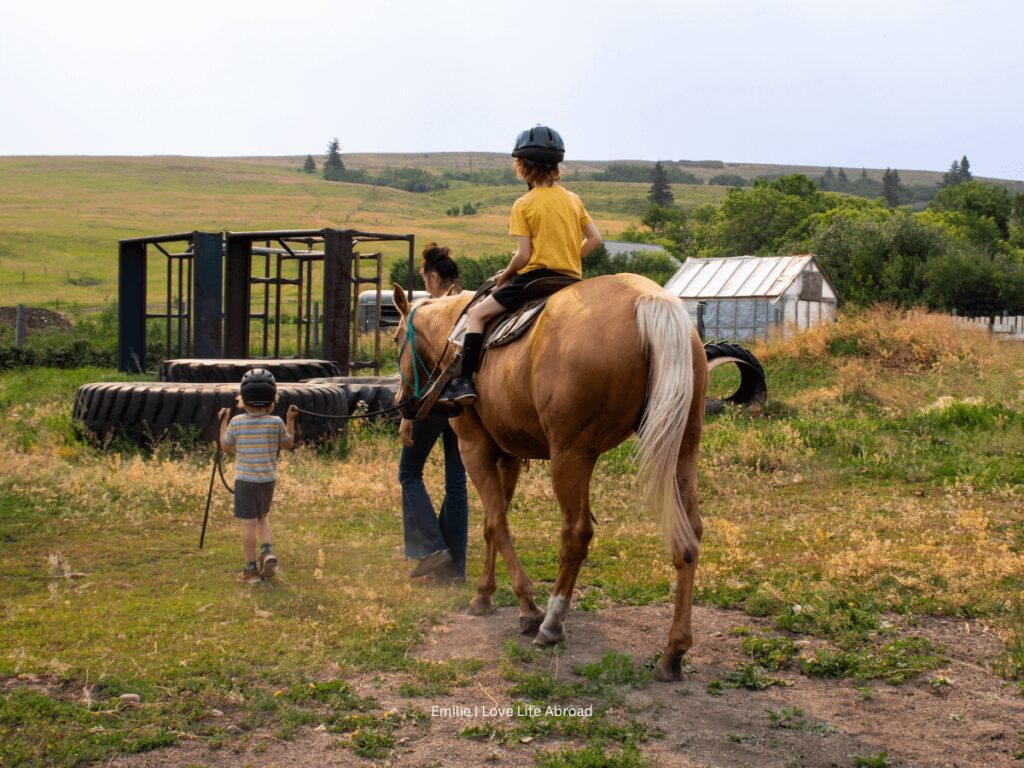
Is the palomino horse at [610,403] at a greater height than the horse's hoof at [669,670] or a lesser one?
greater

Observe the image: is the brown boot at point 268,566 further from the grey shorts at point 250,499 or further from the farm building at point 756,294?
the farm building at point 756,294

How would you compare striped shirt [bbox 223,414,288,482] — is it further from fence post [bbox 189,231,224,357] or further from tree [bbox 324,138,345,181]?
tree [bbox 324,138,345,181]

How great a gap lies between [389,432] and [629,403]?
813 cm

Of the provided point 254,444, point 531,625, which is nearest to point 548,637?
point 531,625

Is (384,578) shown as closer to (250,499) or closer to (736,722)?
(250,499)

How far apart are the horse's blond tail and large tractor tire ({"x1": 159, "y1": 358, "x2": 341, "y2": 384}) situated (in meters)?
9.57

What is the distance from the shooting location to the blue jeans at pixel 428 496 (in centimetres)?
749

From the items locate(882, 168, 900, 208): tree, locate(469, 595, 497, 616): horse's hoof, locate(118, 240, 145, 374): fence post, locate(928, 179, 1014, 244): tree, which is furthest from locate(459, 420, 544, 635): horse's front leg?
locate(882, 168, 900, 208): tree

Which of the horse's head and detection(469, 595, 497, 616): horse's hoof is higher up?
the horse's head

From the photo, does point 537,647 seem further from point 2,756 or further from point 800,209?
point 800,209

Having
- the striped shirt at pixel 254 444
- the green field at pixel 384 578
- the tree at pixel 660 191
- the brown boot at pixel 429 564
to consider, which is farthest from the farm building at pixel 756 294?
the tree at pixel 660 191

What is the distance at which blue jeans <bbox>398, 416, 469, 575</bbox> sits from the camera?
7488 millimetres

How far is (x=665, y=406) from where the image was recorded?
517 centimetres

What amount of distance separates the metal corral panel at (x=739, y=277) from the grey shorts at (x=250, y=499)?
34.0 metres
